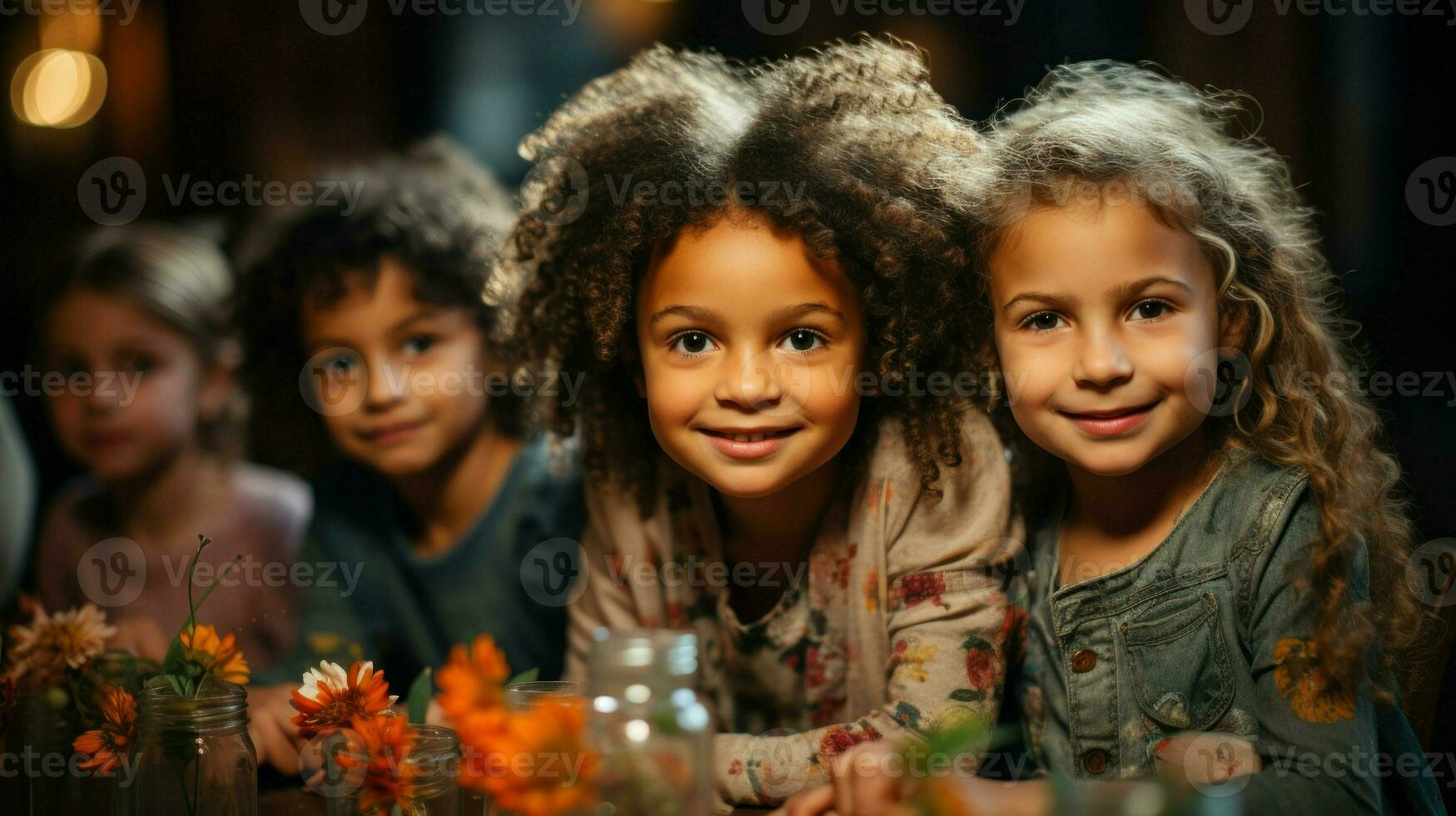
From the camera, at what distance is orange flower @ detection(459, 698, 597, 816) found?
0.74m

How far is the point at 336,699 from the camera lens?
96cm

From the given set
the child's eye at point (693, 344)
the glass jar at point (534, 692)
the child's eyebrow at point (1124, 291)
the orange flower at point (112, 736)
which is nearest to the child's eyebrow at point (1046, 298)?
the child's eyebrow at point (1124, 291)

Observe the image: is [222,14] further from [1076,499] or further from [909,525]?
[1076,499]

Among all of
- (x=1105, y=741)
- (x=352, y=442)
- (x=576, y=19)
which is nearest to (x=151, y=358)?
(x=352, y=442)

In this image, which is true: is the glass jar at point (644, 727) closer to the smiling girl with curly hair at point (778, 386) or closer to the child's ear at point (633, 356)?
the smiling girl with curly hair at point (778, 386)

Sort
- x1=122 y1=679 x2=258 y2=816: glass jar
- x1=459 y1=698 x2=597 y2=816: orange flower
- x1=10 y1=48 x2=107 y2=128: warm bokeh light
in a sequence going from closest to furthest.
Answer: x1=459 y1=698 x2=597 y2=816: orange flower, x1=122 y1=679 x2=258 y2=816: glass jar, x1=10 y1=48 x2=107 y2=128: warm bokeh light

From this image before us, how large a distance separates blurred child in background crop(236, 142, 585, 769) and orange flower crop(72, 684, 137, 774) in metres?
0.37

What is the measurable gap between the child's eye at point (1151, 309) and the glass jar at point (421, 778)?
26.2 inches

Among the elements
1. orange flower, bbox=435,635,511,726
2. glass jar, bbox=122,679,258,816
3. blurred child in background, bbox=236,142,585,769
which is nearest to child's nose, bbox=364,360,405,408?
blurred child in background, bbox=236,142,585,769

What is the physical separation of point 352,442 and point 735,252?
2.02 ft

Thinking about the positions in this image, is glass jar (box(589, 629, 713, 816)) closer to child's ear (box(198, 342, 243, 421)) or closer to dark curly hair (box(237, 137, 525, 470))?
dark curly hair (box(237, 137, 525, 470))

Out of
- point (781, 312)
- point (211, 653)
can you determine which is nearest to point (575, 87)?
point (781, 312)

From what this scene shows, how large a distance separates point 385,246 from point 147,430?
42 cm

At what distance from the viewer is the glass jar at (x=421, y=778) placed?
0.92 meters
